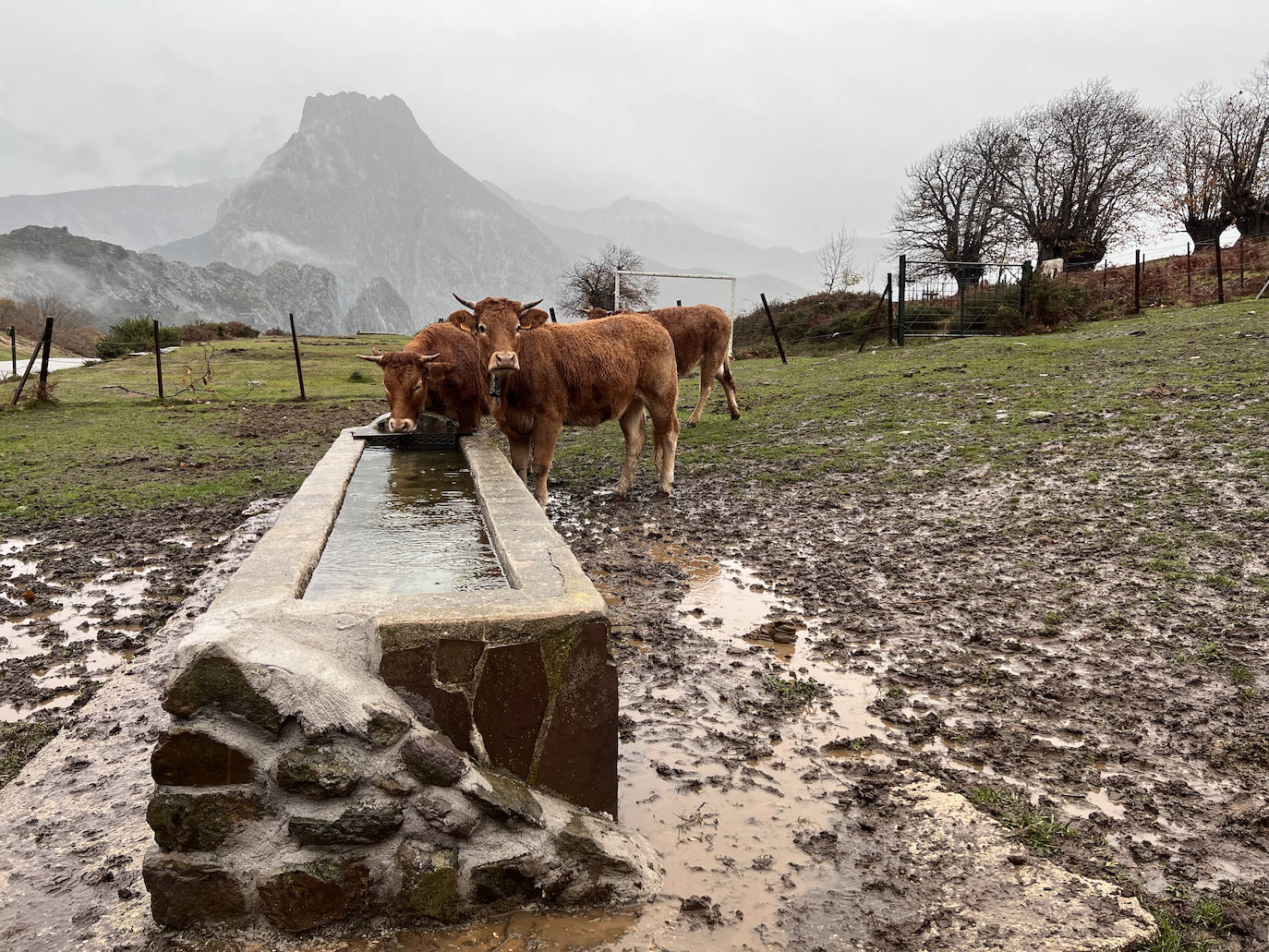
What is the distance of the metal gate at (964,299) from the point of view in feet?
66.8

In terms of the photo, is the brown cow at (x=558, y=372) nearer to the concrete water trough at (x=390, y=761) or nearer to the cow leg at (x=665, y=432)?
the cow leg at (x=665, y=432)

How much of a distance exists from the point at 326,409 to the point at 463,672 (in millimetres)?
15084

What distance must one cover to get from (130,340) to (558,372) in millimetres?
30374

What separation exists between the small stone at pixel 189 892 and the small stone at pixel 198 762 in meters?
0.23

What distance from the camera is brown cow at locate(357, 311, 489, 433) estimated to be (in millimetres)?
8102

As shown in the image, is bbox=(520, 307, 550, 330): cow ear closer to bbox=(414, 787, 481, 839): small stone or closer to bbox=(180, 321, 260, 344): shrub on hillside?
bbox=(414, 787, 481, 839): small stone

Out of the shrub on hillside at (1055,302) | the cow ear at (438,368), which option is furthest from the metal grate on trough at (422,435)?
the shrub on hillside at (1055,302)

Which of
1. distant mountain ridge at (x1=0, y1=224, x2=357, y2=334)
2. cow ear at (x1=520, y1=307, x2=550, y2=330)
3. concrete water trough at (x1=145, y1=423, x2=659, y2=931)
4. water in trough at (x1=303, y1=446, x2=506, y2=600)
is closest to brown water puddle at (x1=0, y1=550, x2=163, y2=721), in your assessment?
water in trough at (x1=303, y1=446, x2=506, y2=600)

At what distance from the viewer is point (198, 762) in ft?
7.59

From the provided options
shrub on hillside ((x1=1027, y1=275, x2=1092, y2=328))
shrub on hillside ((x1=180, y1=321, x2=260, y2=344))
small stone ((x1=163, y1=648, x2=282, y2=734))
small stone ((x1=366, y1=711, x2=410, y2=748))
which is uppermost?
shrub on hillside ((x1=180, y1=321, x2=260, y2=344))

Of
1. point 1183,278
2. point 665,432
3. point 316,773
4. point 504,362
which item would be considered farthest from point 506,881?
point 1183,278

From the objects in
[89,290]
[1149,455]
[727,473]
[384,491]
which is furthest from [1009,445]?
[89,290]

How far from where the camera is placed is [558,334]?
7266 millimetres

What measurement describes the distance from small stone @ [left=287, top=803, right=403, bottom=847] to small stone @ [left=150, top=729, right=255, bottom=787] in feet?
0.72
